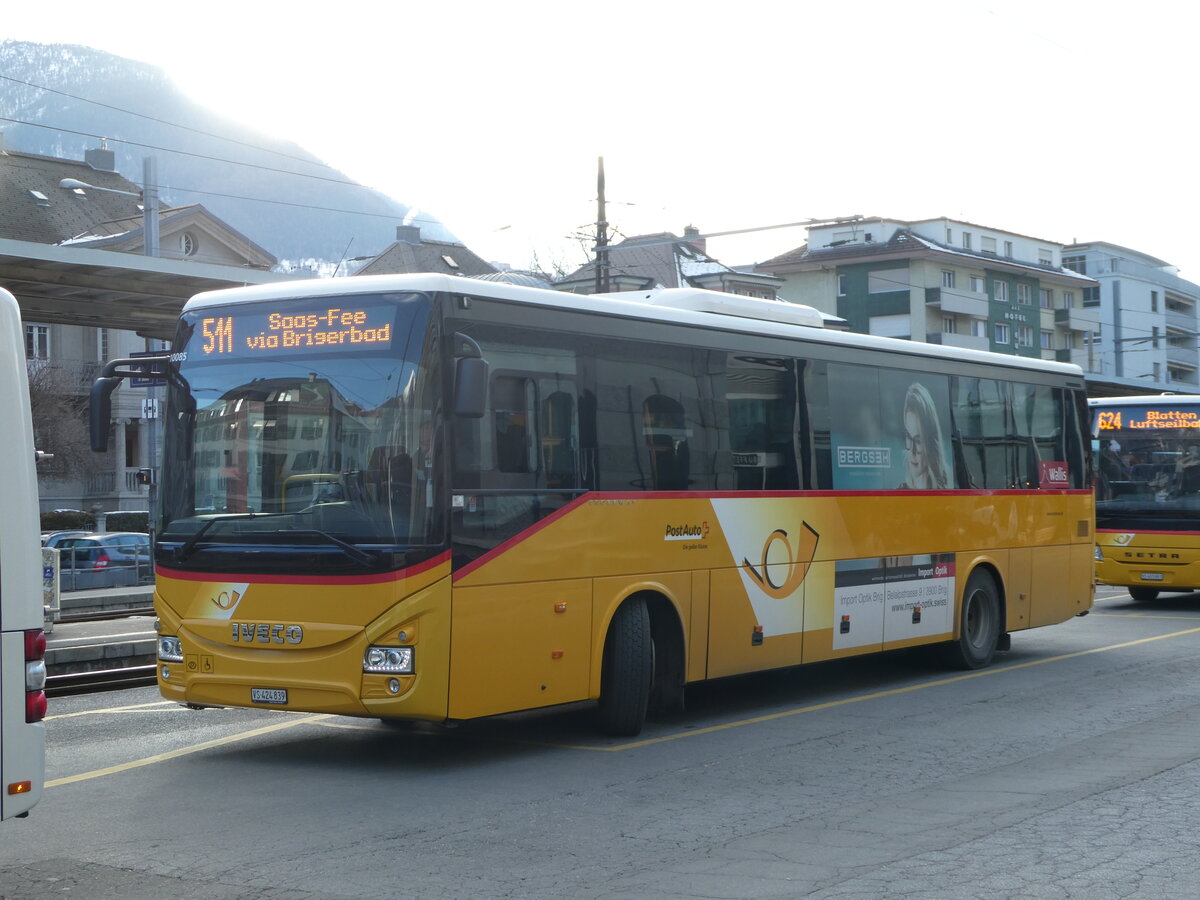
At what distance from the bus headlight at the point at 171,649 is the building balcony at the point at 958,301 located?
7346 cm

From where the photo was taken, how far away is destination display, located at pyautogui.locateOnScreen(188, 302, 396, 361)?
30.9 feet

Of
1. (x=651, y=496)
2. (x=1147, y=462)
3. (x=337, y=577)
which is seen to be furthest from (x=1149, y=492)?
(x=337, y=577)

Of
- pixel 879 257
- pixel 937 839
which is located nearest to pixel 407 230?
pixel 879 257

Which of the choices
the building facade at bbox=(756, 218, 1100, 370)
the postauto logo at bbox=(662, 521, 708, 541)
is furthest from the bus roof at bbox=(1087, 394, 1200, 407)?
the building facade at bbox=(756, 218, 1100, 370)

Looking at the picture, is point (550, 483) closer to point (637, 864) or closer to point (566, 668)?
point (566, 668)

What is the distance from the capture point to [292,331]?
9.62 metres

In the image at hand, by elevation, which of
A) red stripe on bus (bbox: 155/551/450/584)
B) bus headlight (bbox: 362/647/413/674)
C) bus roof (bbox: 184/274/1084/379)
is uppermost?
bus roof (bbox: 184/274/1084/379)

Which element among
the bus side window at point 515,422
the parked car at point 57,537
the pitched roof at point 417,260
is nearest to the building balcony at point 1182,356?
the pitched roof at point 417,260

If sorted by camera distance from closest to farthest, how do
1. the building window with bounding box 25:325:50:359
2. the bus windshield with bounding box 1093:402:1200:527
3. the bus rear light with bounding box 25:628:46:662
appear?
the bus rear light with bounding box 25:628:46:662
the bus windshield with bounding box 1093:402:1200:527
the building window with bounding box 25:325:50:359

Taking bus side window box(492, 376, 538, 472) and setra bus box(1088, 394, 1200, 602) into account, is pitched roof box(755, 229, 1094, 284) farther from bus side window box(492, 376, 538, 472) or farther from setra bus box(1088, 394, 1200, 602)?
bus side window box(492, 376, 538, 472)

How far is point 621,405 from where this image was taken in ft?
35.4

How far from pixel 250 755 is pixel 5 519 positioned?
174 inches

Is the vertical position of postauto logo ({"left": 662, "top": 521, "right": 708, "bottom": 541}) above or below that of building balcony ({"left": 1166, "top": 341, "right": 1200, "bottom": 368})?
below

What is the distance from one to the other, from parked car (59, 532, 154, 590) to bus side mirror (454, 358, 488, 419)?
25.8 meters
